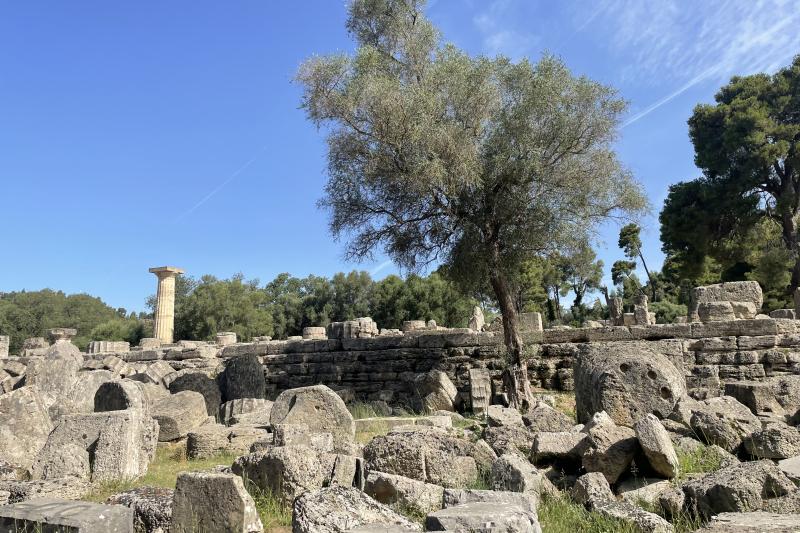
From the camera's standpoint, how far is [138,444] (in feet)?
23.3

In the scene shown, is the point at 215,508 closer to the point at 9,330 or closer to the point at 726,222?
the point at 726,222

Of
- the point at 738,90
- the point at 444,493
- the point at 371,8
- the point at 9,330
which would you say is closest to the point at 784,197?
the point at 738,90

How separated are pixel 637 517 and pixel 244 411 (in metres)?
8.09

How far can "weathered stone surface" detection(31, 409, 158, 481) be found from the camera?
6.14m

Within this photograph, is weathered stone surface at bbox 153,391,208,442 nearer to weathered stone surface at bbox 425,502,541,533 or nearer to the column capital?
weathered stone surface at bbox 425,502,541,533

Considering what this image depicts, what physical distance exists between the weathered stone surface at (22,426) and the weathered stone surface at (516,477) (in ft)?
18.3

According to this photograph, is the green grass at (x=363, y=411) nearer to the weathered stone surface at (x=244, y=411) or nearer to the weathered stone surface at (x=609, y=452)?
the weathered stone surface at (x=244, y=411)

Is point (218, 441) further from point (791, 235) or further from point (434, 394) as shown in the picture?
point (791, 235)

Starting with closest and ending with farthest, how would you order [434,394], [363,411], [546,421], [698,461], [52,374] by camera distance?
[698,461] < [546,421] < [363,411] < [434,394] < [52,374]

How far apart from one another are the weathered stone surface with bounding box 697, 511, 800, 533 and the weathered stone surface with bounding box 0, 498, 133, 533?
379 centimetres

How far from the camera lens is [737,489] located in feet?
14.9

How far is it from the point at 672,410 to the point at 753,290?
396 inches

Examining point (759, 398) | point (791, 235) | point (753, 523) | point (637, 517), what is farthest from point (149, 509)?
point (791, 235)

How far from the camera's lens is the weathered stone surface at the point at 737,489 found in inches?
178
